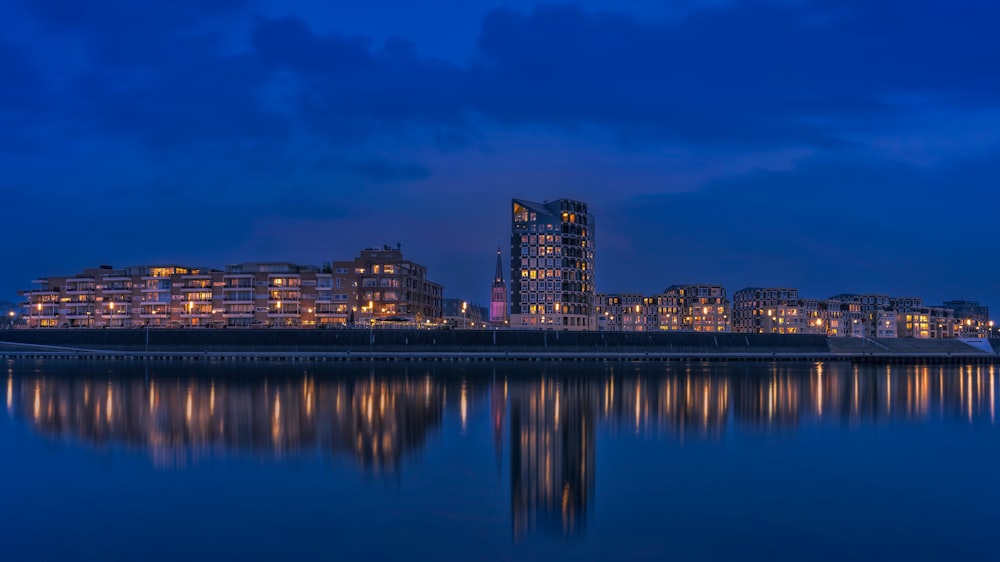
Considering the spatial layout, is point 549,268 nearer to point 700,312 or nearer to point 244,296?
point 244,296

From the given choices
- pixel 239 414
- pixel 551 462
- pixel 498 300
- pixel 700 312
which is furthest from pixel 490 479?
pixel 700 312

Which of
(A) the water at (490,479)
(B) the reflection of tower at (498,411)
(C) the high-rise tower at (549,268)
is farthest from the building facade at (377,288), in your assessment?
(A) the water at (490,479)

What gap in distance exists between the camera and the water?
18.4 meters

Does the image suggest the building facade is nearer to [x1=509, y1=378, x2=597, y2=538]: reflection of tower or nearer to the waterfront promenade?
the waterfront promenade

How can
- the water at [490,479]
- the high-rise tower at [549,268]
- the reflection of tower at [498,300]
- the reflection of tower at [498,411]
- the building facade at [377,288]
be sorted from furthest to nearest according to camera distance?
1. the reflection of tower at [498,300]
2. the high-rise tower at [549,268]
3. the building facade at [377,288]
4. the reflection of tower at [498,411]
5. the water at [490,479]

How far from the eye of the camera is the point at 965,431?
3912 centimetres

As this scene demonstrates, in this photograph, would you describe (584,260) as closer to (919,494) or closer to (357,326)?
(357,326)

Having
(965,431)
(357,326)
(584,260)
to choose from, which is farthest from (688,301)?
(965,431)

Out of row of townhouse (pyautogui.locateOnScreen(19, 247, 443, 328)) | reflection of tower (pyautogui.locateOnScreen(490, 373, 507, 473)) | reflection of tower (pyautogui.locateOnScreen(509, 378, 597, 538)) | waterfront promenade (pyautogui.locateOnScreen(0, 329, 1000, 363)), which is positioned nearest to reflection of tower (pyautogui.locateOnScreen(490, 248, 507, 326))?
row of townhouse (pyautogui.locateOnScreen(19, 247, 443, 328))

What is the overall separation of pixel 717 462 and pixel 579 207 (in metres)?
121

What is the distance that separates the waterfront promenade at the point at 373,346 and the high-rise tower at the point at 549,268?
21.1m

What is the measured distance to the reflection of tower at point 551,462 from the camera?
20359 millimetres

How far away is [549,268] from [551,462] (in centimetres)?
11468

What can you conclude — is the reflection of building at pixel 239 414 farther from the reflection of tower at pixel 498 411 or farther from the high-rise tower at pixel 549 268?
the high-rise tower at pixel 549 268
